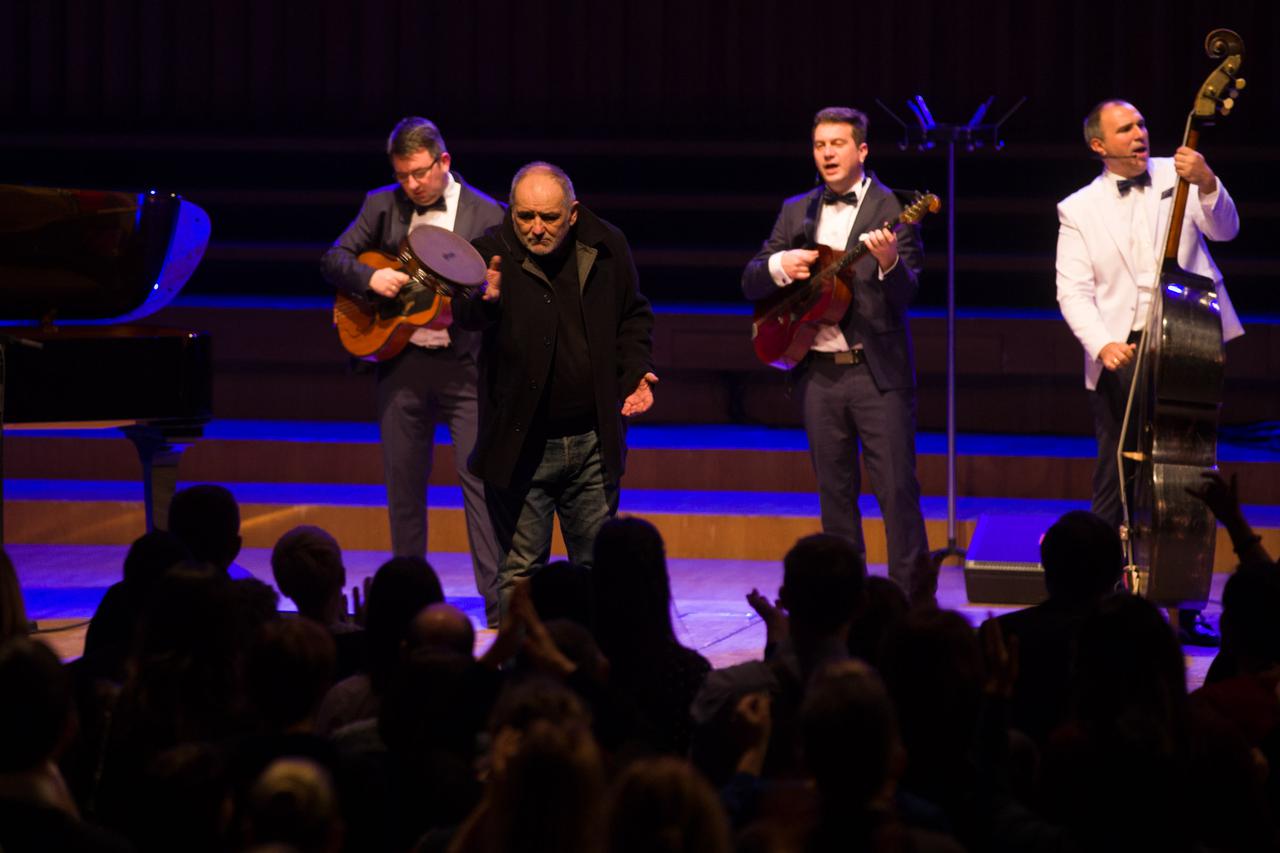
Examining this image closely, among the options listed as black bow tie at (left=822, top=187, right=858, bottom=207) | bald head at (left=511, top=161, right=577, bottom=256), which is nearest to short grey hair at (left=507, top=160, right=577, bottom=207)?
bald head at (left=511, top=161, right=577, bottom=256)

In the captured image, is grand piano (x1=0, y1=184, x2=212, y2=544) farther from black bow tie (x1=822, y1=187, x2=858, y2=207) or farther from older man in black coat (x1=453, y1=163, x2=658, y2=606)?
black bow tie (x1=822, y1=187, x2=858, y2=207)

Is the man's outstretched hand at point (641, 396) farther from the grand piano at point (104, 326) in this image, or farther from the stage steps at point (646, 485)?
the stage steps at point (646, 485)

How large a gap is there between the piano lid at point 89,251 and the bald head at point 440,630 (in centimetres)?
307

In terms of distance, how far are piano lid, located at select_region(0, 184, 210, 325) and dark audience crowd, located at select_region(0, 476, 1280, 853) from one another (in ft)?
7.67

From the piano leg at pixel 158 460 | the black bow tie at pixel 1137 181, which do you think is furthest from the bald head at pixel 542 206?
the black bow tie at pixel 1137 181

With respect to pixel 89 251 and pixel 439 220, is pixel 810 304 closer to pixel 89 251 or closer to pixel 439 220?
pixel 439 220

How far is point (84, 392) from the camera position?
547 cm

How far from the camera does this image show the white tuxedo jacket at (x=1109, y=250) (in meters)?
5.18

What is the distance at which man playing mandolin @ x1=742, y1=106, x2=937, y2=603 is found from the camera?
210 inches

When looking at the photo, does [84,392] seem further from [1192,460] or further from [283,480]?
[1192,460]

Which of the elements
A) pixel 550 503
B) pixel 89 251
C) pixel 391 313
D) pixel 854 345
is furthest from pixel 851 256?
pixel 89 251

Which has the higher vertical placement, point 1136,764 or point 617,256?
point 617,256

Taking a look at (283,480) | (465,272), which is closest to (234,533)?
(465,272)

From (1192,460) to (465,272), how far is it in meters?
2.05
